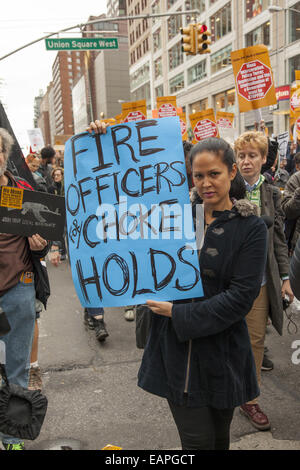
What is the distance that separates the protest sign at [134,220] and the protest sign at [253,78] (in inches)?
183

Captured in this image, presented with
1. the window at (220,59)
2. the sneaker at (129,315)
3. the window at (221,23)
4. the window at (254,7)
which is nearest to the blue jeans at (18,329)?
the sneaker at (129,315)

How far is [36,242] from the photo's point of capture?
2.47 m

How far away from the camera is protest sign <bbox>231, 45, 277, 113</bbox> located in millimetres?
5945

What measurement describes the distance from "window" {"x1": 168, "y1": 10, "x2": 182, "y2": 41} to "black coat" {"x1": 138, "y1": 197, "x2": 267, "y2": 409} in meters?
43.1

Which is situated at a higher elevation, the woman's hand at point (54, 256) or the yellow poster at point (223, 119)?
the yellow poster at point (223, 119)

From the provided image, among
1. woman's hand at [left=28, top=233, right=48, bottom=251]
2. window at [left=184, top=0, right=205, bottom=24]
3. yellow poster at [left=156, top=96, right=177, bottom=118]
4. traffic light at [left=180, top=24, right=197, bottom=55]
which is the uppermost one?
window at [left=184, top=0, right=205, bottom=24]

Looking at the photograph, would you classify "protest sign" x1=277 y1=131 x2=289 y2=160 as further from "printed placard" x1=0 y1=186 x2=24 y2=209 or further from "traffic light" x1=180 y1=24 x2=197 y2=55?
"printed placard" x1=0 y1=186 x2=24 y2=209

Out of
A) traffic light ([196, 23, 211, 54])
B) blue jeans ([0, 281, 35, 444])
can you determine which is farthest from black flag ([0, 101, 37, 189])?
traffic light ([196, 23, 211, 54])

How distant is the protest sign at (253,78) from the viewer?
234 inches

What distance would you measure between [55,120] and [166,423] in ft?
554

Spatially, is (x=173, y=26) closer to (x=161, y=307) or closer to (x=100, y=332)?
(x=100, y=332)

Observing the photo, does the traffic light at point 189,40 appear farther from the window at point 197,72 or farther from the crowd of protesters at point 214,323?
the window at point 197,72

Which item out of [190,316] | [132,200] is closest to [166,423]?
[190,316]
